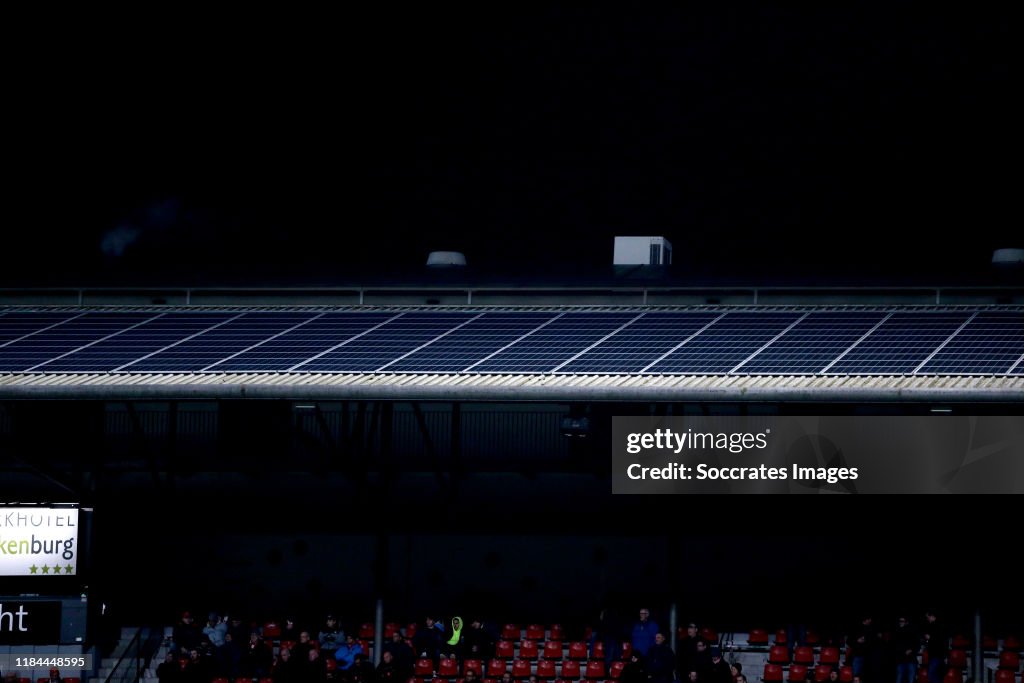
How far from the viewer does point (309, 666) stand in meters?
21.5

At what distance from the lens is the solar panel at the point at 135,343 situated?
22.6 meters

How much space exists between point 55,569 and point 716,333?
11692 millimetres

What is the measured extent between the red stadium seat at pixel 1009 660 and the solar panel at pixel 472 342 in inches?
382

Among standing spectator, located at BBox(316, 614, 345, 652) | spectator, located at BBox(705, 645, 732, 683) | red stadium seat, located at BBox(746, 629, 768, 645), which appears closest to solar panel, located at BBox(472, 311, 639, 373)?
spectator, located at BBox(705, 645, 732, 683)

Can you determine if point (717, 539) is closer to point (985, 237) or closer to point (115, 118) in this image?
point (985, 237)

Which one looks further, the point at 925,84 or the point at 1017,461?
the point at 925,84

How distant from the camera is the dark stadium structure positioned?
81.1 ft

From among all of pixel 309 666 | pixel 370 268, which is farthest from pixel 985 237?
pixel 309 666

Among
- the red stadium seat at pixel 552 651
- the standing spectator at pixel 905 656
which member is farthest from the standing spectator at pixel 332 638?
the standing spectator at pixel 905 656

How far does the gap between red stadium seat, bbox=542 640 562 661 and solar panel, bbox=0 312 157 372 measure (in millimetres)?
9704

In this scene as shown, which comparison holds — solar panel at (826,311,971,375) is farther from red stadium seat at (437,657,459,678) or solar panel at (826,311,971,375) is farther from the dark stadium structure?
red stadium seat at (437,657,459,678)

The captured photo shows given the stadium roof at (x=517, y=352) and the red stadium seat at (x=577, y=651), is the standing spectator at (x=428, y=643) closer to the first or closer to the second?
the red stadium seat at (x=577, y=651)

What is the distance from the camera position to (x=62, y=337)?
25.3 meters

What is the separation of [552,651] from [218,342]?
26.2 ft
